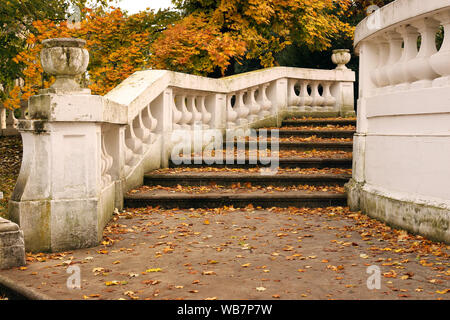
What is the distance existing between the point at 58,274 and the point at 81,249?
0.81 metres

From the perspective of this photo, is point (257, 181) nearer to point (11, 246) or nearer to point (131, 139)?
point (131, 139)

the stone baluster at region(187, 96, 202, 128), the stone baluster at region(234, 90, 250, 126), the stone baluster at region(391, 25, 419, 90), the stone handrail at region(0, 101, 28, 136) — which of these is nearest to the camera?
the stone baluster at region(391, 25, 419, 90)

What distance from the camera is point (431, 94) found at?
486 cm

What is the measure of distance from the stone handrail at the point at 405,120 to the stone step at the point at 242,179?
0.77m

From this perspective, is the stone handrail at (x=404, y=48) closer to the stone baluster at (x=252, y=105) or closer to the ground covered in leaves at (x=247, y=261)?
the ground covered in leaves at (x=247, y=261)

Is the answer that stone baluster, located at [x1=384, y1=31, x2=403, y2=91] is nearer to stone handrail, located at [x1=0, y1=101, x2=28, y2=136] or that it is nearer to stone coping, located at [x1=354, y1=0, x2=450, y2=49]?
stone coping, located at [x1=354, y1=0, x2=450, y2=49]

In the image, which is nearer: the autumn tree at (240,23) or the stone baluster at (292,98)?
the autumn tree at (240,23)

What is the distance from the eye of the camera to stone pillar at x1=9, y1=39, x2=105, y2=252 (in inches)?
185

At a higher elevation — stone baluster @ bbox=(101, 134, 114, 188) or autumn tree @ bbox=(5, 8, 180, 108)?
autumn tree @ bbox=(5, 8, 180, 108)

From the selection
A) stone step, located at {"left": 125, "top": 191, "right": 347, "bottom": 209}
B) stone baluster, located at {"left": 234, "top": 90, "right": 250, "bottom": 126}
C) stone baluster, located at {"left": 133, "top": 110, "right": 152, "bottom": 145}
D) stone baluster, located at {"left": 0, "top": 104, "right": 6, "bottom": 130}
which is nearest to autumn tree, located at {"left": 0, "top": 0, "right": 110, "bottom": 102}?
stone baluster, located at {"left": 0, "top": 104, "right": 6, "bottom": 130}

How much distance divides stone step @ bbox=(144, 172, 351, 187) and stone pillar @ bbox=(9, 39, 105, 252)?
2.47 meters

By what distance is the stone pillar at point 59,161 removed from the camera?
4691 mm

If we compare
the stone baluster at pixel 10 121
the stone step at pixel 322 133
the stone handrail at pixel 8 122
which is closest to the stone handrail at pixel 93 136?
the stone step at pixel 322 133

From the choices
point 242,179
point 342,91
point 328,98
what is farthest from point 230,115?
point 342,91
